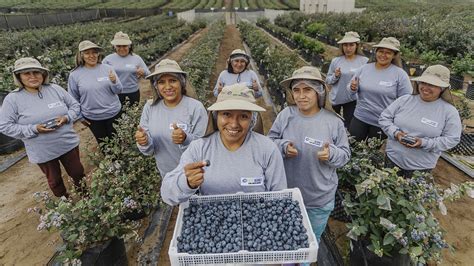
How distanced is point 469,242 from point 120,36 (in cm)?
568

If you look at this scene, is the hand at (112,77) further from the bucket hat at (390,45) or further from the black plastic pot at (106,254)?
the bucket hat at (390,45)

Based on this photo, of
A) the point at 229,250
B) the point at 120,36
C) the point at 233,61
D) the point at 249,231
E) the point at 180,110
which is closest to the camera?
the point at 229,250

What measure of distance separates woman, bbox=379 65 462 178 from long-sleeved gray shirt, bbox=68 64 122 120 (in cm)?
362

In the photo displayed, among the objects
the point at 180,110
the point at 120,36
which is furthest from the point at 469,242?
the point at 120,36

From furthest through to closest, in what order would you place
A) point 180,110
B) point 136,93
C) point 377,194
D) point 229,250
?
point 136,93, point 180,110, point 377,194, point 229,250

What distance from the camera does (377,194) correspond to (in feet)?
7.74

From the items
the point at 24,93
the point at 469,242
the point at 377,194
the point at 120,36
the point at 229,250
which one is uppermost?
the point at 120,36

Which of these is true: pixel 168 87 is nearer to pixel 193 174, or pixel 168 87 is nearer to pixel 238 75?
pixel 193 174

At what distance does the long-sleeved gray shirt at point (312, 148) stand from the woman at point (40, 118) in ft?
8.13

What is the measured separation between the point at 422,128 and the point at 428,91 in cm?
38

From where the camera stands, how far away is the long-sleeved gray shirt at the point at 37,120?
3.12 m

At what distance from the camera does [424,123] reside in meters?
2.97

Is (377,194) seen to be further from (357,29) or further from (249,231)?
(357,29)

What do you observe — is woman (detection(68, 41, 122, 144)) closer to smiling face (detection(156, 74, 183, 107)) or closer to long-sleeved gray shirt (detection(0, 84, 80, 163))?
long-sleeved gray shirt (detection(0, 84, 80, 163))
